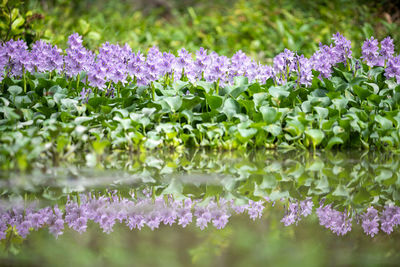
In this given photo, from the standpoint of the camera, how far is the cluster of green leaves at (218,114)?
11.8ft

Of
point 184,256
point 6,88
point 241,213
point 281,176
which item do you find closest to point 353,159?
point 281,176

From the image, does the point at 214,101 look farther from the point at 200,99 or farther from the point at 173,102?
the point at 173,102

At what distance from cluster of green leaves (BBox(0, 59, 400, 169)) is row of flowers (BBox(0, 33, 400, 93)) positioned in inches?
4.2

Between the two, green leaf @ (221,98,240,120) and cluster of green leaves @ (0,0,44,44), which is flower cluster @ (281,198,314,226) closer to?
green leaf @ (221,98,240,120)

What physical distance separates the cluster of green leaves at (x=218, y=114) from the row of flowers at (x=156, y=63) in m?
0.11

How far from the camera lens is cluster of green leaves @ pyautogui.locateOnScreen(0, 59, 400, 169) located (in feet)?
11.8

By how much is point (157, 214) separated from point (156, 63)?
1.94 meters

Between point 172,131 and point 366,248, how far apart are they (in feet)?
6.58

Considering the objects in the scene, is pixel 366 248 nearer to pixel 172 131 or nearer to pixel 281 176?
pixel 281 176

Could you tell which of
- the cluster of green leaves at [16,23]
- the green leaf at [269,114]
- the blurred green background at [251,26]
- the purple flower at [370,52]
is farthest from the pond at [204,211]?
the blurred green background at [251,26]

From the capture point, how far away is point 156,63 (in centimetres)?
398

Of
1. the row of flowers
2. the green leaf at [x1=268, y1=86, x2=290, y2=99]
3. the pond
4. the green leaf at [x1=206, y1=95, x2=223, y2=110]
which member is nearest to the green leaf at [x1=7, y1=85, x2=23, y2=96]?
the row of flowers

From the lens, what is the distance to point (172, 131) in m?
3.64

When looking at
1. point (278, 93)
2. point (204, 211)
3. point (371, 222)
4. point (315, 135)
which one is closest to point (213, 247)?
point (204, 211)
